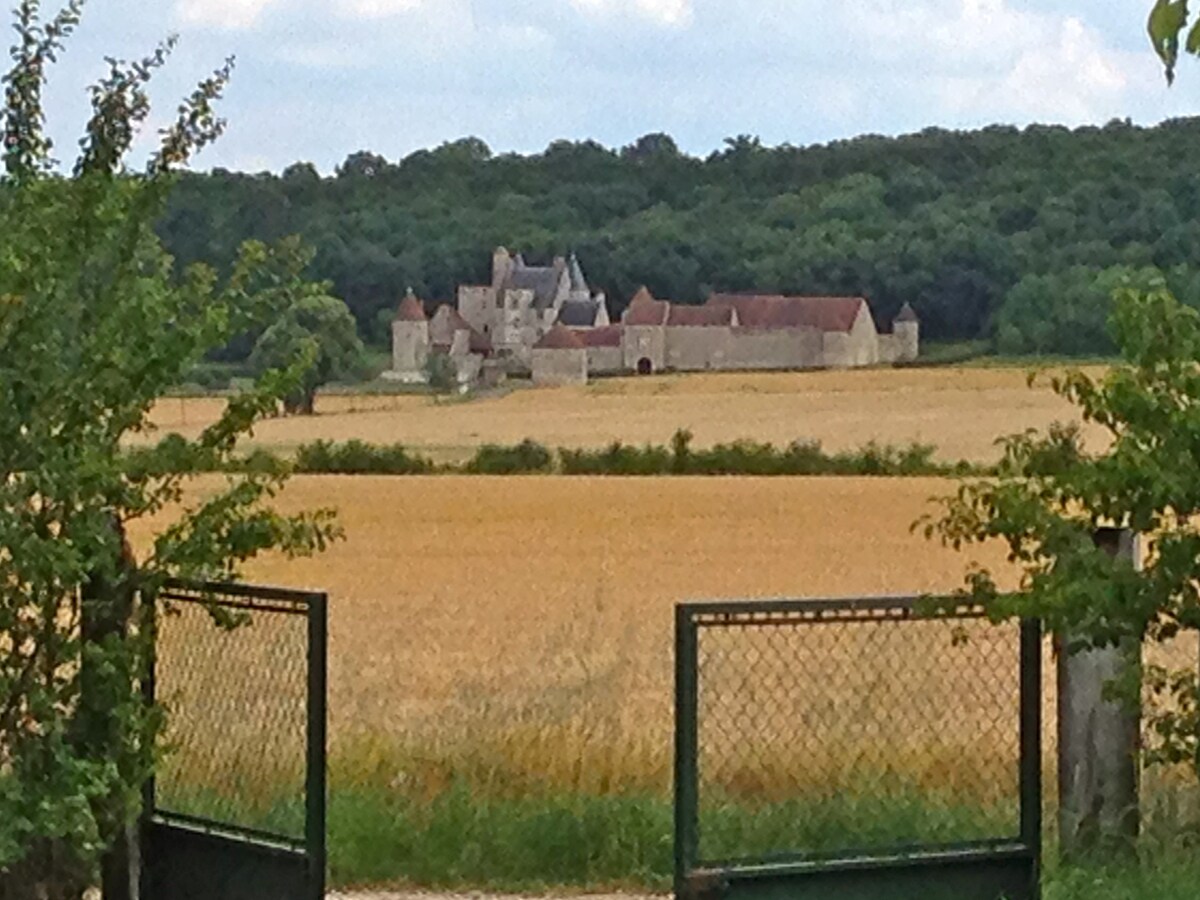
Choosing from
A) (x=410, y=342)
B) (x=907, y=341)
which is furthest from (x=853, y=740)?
(x=907, y=341)

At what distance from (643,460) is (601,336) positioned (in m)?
24.5

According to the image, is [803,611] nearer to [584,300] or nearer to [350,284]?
[350,284]

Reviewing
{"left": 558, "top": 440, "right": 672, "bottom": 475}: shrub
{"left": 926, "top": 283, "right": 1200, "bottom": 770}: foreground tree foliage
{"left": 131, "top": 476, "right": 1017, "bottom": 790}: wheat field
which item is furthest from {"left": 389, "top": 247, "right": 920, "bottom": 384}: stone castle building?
{"left": 926, "top": 283, "right": 1200, "bottom": 770}: foreground tree foliage

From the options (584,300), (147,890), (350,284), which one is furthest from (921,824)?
(584,300)

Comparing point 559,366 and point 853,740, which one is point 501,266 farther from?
point 853,740

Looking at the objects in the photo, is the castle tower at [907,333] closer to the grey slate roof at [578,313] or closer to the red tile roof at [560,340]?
the grey slate roof at [578,313]

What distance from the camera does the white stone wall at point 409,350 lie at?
162 feet

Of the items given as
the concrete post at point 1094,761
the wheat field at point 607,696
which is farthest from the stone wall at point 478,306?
the concrete post at point 1094,761

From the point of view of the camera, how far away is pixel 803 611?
811 cm

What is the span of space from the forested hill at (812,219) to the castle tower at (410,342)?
54 centimetres

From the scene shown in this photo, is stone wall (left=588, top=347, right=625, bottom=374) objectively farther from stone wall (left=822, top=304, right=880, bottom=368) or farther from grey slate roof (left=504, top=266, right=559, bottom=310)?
stone wall (left=822, top=304, right=880, bottom=368)

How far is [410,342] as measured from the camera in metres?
52.5

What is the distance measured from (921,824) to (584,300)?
2122 inches

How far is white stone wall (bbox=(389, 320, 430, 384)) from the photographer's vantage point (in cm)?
4944
